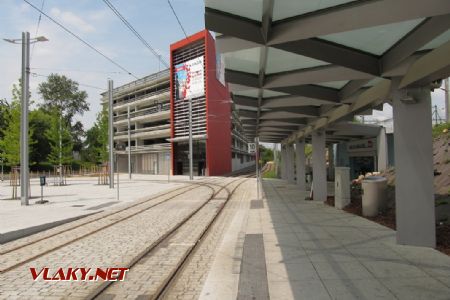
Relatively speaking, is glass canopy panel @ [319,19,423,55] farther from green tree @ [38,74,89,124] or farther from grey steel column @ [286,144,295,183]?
green tree @ [38,74,89,124]

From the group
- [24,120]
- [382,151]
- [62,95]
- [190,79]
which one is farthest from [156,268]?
[62,95]

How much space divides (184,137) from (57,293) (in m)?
45.0

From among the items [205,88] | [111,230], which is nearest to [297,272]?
[111,230]

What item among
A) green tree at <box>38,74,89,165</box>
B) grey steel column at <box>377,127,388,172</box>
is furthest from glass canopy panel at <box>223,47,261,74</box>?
green tree at <box>38,74,89,165</box>

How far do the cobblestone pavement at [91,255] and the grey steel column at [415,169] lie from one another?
536 cm

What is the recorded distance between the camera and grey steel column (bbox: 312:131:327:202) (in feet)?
53.8

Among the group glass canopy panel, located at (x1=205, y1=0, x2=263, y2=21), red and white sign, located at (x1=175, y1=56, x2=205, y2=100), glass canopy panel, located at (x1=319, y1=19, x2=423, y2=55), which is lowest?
glass canopy panel, located at (x1=319, y1=19, x2=423, y2=55)

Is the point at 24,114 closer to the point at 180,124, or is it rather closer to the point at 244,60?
the point at 244,60

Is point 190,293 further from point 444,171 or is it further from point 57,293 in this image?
point 444,171

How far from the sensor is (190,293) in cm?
516

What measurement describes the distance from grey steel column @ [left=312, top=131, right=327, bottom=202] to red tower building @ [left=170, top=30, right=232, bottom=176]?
30.1 meters

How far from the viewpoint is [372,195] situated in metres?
11.2

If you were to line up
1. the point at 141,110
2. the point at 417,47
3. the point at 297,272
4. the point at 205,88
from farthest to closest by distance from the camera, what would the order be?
the point at 141,110 → the point at 205,88 → the point at 417,47 → the point at 297,272

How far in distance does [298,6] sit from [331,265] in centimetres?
419
